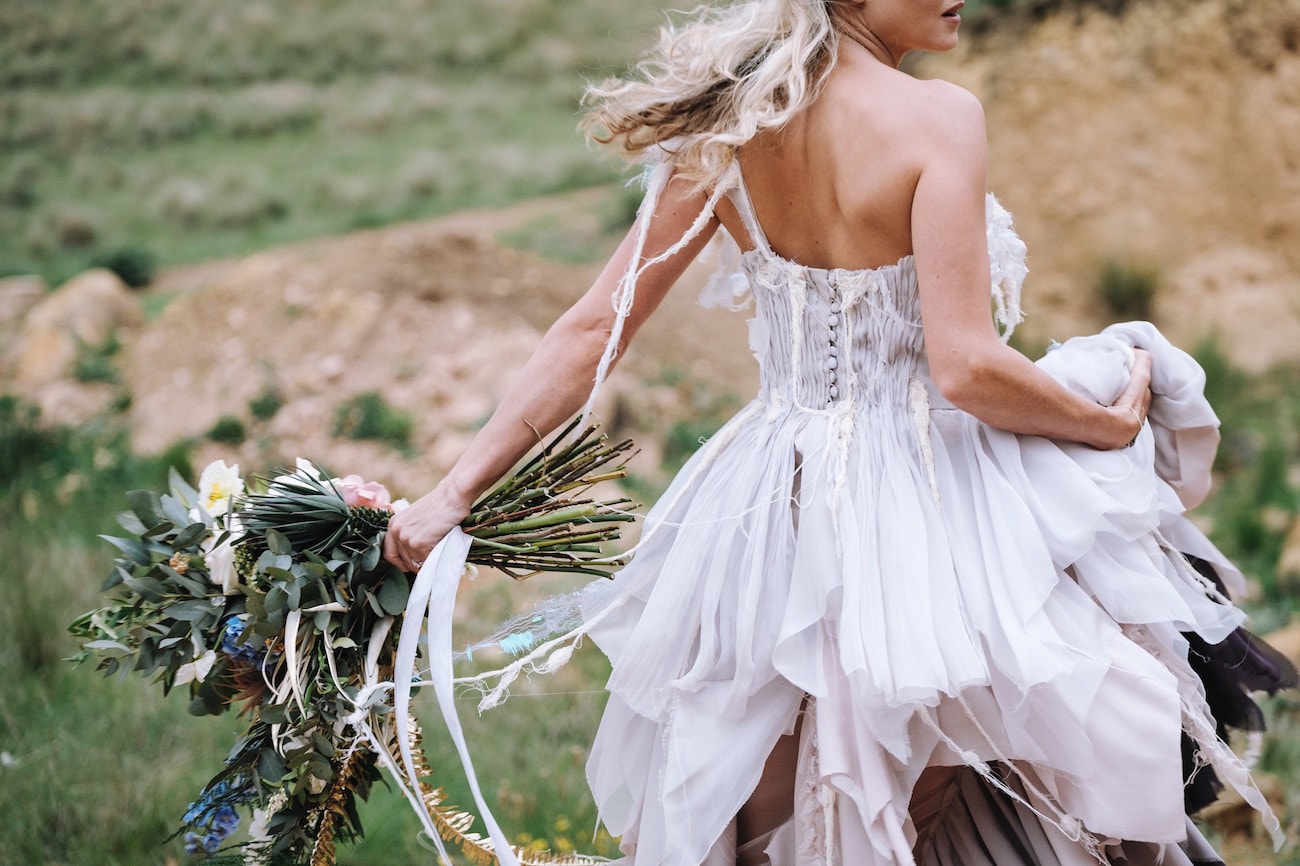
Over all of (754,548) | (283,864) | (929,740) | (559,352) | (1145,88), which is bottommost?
(1145,88)

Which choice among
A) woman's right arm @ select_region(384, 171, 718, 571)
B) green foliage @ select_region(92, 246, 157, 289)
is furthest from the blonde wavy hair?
green foliage @ select_region(92, 246, 157, 289)

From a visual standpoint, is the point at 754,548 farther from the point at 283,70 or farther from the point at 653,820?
the point at 283,70

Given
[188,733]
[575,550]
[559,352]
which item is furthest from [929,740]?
[188,733]

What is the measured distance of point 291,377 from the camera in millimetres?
8055

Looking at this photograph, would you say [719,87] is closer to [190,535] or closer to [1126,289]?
[190,535]

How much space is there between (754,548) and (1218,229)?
7.83 m

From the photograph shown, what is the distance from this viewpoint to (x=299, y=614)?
2268 millimetres

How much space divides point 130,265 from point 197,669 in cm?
1082

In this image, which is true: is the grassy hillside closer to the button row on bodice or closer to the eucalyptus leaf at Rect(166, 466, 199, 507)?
the eucalyptus leaf at Rect(166, 466, 199, 507)

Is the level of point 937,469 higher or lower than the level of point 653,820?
higher

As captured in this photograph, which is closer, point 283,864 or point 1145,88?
point 283,864

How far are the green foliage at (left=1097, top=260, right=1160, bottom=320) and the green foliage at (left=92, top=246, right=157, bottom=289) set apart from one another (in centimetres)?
913

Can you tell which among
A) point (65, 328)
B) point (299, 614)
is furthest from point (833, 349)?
point (65, 328)

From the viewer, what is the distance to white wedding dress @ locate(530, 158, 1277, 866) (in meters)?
1.91
